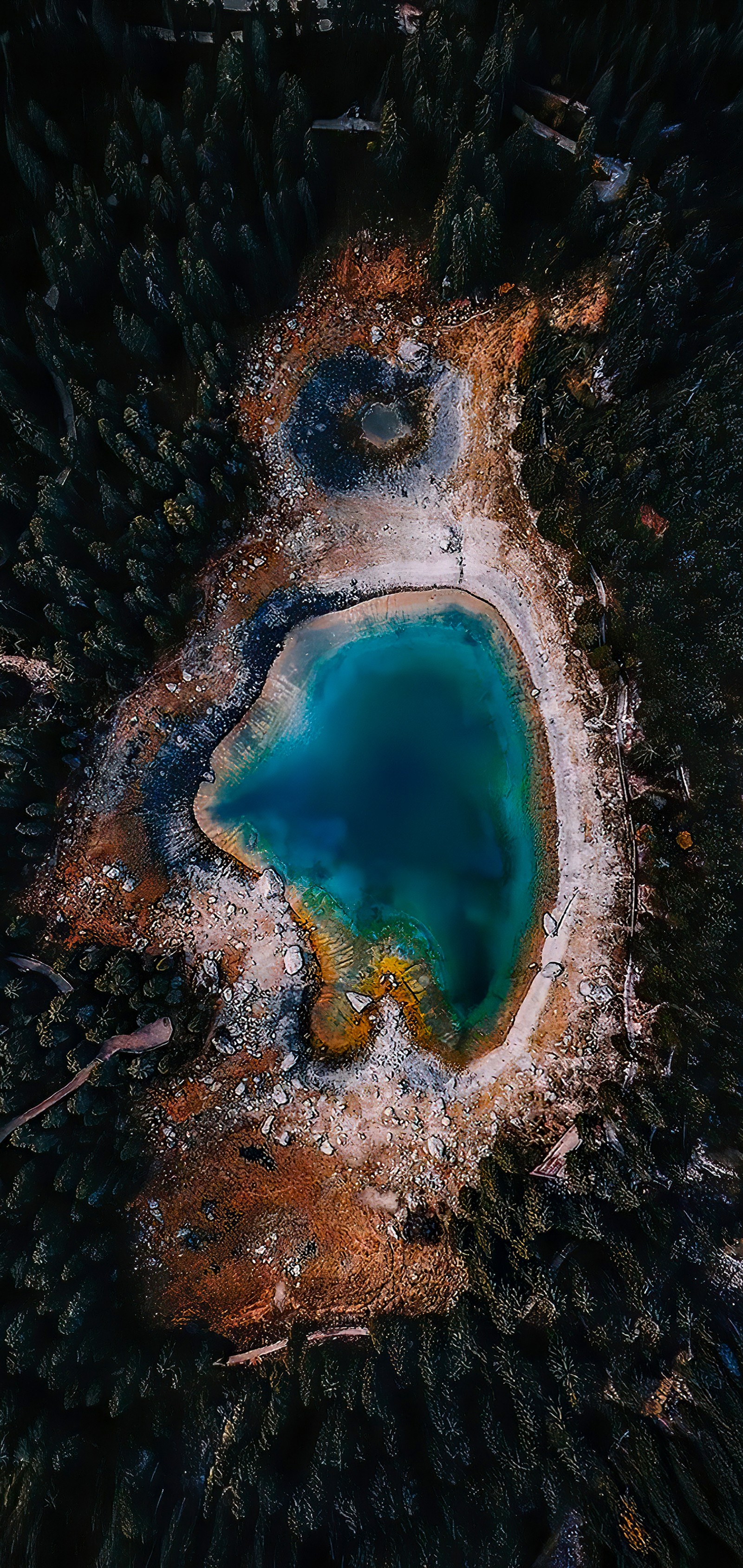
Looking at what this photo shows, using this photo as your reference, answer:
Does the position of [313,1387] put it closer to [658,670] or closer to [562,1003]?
[562,1003]

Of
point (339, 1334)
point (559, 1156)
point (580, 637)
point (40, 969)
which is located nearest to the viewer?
point (339, 1334)

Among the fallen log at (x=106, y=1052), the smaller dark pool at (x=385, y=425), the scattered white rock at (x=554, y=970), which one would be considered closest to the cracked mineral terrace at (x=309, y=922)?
the scattered white rock at (x=554, y=970)

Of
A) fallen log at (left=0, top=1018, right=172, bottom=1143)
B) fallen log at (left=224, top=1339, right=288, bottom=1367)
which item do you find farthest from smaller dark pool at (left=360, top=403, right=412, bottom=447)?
fallen log at (left=224, top=1339, right=288, bottom=1367)

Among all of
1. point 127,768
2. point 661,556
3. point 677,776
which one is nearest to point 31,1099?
point 127,768

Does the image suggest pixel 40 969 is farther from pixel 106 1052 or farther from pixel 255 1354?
pixel 255 1354

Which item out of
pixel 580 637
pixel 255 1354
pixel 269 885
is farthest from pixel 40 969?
pixel 580 637

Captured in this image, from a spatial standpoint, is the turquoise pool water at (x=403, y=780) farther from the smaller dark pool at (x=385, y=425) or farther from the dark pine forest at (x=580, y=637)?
the smaller dark pool at (x=385, y=425)
